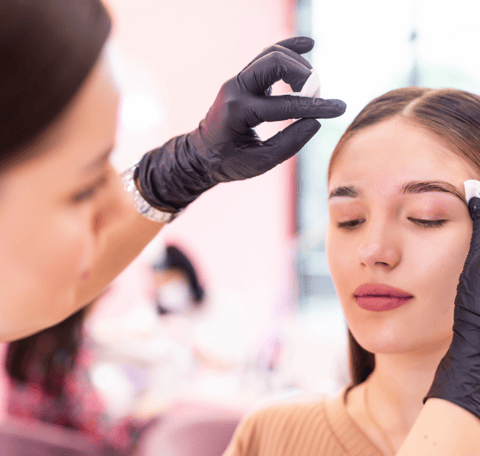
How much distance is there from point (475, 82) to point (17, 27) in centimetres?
383

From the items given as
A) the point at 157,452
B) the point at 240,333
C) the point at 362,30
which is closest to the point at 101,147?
the point at 157,452

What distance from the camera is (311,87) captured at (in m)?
0.73

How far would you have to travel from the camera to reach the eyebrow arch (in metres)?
0.83

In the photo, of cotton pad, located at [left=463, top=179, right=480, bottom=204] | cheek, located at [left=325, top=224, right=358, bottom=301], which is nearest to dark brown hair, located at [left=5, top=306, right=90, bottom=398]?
cheek, located at [left=325, top=224, right=358, bottom=301]

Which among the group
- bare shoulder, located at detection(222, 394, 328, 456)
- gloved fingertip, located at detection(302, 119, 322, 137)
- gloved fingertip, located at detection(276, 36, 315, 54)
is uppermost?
gloved fingertip, located at detection(276, 36, 315, 54)

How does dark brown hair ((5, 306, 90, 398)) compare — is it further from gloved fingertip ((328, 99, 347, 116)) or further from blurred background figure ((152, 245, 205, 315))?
gloved fingertip ((328, 99, 347, 116))

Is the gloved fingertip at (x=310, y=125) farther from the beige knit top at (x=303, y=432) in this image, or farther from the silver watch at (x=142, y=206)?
the beige knit top at (x=303, y=432)

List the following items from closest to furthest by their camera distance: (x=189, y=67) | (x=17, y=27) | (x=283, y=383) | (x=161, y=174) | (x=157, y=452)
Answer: (x=17, y=27) → (x=161, y=174) → (x=157, y=452) → (x=283, y=383) → (x=189, y=67)

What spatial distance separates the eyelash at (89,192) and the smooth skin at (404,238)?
0.41 metres

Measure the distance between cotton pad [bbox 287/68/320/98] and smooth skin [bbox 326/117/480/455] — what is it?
0.15 meters

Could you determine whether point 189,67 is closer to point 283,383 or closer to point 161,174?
point 283,383

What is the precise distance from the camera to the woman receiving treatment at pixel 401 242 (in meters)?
0.76

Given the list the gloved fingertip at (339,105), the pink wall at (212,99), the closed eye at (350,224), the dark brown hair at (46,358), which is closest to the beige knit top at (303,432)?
the closed eye at (350,224)

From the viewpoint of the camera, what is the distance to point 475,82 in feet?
12.4
